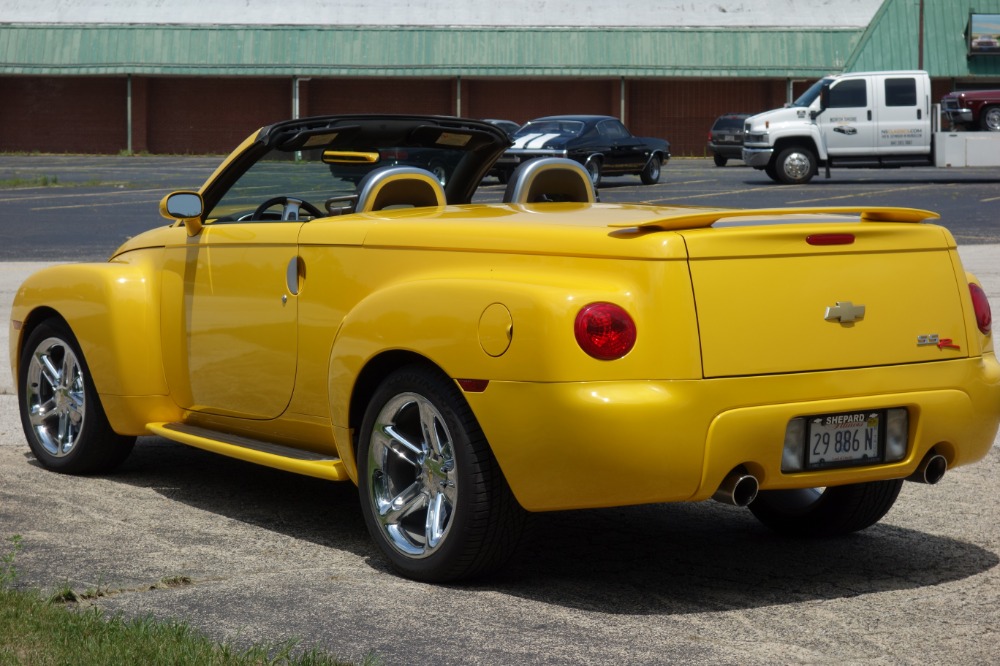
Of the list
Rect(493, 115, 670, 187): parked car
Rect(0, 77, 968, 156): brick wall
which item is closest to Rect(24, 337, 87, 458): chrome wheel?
Rect(493, 115, 670, 187): parked car

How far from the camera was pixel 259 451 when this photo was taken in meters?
5.77

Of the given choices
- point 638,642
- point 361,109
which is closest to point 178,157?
point 361,109

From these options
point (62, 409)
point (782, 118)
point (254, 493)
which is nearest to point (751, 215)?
point (254, 493)

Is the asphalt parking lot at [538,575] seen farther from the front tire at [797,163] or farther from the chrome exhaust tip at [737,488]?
the front tire at [797,163]

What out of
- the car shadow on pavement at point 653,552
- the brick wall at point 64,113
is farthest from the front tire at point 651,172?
the car shadow on pavement at point 653,552

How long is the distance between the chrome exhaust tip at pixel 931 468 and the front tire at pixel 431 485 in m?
1.34

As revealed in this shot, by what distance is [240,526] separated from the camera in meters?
5.85

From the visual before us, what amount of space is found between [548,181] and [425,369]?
1574 millimetres

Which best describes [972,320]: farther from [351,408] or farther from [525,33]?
[525,33]

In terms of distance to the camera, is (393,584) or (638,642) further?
(393,584)

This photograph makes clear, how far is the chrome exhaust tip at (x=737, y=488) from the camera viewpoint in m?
4.60

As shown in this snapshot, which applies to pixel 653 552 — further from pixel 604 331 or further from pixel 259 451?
pixel 259 451

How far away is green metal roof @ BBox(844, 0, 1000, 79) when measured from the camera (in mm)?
51094

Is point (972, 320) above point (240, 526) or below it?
above
